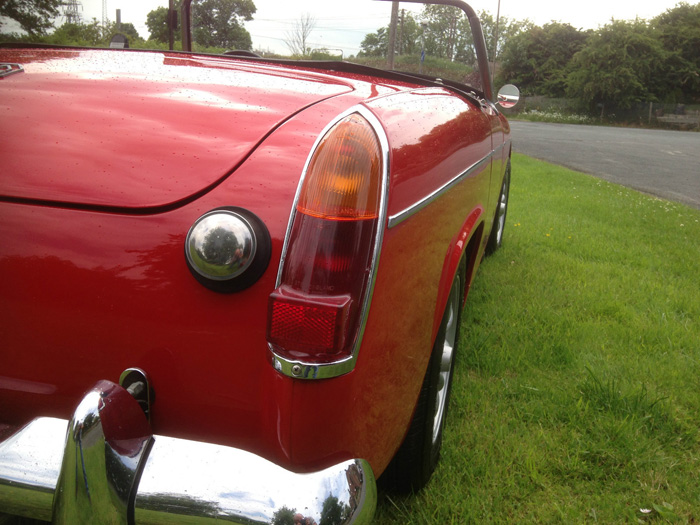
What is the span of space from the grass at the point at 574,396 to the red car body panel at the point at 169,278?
800 millimetres

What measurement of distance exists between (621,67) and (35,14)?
40.4m

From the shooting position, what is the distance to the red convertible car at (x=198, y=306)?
104cm

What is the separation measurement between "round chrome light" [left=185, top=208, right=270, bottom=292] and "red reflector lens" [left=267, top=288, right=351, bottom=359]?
0.08 meters

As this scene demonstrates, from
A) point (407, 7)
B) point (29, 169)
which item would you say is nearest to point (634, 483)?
point (29, 169)

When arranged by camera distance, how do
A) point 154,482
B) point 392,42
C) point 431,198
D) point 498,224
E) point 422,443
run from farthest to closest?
point 498,224 < point 392,42 < point 422,443 < point 431,198 < point 154,482

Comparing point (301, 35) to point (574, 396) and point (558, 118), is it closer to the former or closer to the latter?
point (574, 396)

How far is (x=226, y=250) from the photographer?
111 cm

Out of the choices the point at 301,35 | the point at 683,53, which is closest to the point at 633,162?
the point at 301,35

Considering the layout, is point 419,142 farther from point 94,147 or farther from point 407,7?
point 407,7

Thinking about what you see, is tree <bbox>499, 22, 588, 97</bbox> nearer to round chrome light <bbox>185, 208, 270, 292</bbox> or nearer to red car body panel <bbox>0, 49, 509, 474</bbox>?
red car body panel <bbox>0, 49, 509, 474</bbox>

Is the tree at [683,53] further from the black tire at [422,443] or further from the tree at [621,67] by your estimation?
the black tire at [422,443]

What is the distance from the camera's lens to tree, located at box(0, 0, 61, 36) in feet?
8.81

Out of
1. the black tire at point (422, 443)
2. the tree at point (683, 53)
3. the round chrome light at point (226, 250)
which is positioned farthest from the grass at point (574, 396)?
the tree at point (683, 53)

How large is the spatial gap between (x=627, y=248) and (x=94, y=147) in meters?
4.68
